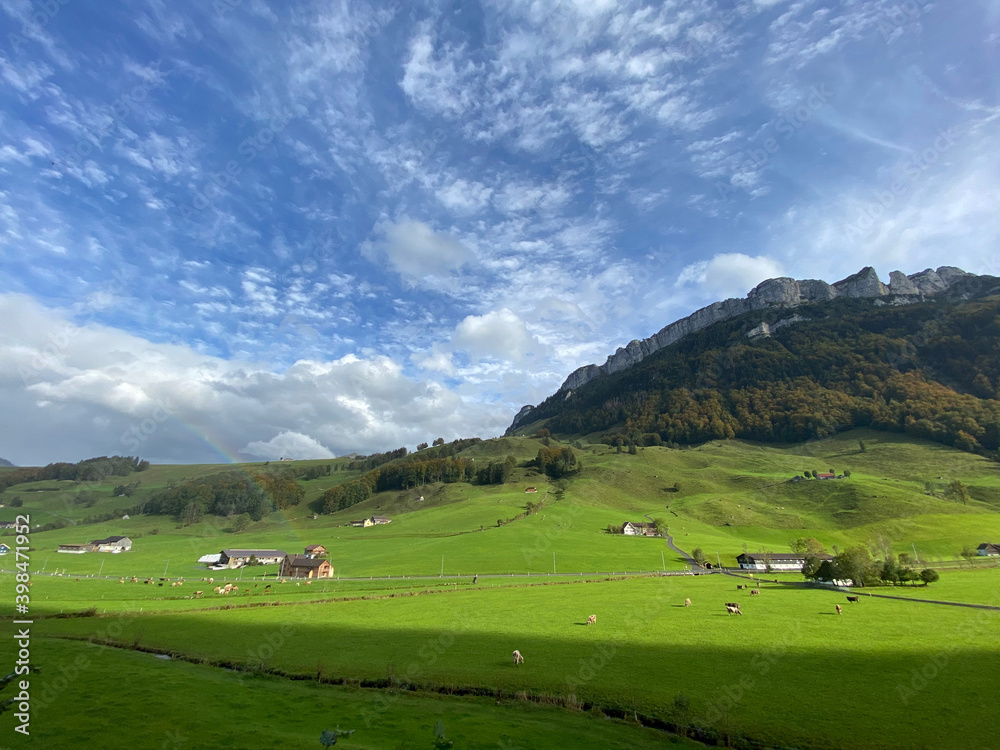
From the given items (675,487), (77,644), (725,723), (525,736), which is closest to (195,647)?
(77,644)

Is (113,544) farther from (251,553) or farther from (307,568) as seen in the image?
(307,568)

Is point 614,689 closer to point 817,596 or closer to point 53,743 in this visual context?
point 53,743

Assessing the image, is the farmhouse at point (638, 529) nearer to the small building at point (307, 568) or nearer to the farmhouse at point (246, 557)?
the small building at point (307, 568)

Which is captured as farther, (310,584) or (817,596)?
(310,584)

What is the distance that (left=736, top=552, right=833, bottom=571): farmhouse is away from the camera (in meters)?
106

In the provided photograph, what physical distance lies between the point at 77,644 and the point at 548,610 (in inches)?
1600

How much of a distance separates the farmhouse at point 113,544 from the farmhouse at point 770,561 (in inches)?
6734

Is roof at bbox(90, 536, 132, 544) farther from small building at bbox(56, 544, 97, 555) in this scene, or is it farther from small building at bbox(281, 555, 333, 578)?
small building at bbox(281, 555, 333, 578)

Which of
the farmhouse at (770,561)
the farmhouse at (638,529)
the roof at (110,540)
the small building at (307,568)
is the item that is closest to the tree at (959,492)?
the farmhouse at (770,561)

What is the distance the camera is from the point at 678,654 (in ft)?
103

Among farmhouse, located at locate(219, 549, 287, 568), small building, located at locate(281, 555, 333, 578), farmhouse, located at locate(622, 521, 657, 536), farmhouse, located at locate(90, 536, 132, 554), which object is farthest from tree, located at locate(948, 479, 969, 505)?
farmhouse, located at locate(90, 536, 132, 554)

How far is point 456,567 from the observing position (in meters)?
95.6

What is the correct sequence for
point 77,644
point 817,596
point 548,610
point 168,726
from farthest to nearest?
point 817,596 < point 548,610 < point 77,644 < point 168,726

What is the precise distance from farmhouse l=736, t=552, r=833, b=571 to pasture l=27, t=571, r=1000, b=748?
54.0 metres
